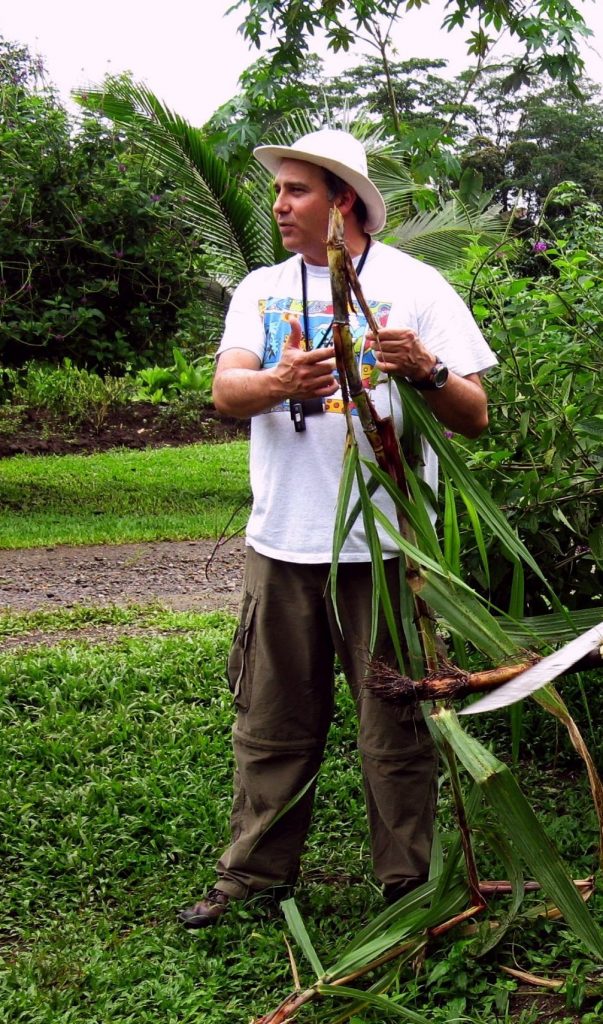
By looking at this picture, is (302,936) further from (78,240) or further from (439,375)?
(78,240)

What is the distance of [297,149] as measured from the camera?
2779 mm

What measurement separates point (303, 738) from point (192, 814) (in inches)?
40.0

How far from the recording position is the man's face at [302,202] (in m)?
2.82

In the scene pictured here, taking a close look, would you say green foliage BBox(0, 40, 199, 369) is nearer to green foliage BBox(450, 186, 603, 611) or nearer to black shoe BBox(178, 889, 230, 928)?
green foliage BBox(450, 186, 603, 611)

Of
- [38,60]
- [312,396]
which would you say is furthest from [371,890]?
[38,60]

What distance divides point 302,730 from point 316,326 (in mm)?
1063

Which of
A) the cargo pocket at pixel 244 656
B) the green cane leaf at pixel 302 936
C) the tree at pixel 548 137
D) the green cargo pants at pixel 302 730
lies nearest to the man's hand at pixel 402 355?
the green cargo pants at pixel 302 730

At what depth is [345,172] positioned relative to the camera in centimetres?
279

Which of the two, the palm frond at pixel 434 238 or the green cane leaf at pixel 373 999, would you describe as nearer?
the green cane leaf at pixel 373 999

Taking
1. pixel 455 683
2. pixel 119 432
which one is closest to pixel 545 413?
pixel 455 683

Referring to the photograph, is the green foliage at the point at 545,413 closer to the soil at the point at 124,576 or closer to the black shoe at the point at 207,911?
the black shoe at the point at 207,911

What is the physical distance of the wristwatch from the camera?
8.36 ft

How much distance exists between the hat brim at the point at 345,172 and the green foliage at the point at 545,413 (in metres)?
0.67

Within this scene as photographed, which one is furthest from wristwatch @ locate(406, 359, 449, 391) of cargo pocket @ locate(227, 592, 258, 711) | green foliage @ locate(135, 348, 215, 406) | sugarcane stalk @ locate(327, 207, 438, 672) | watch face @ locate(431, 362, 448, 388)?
green foliage @ locate(135, 348, 215, 406)
